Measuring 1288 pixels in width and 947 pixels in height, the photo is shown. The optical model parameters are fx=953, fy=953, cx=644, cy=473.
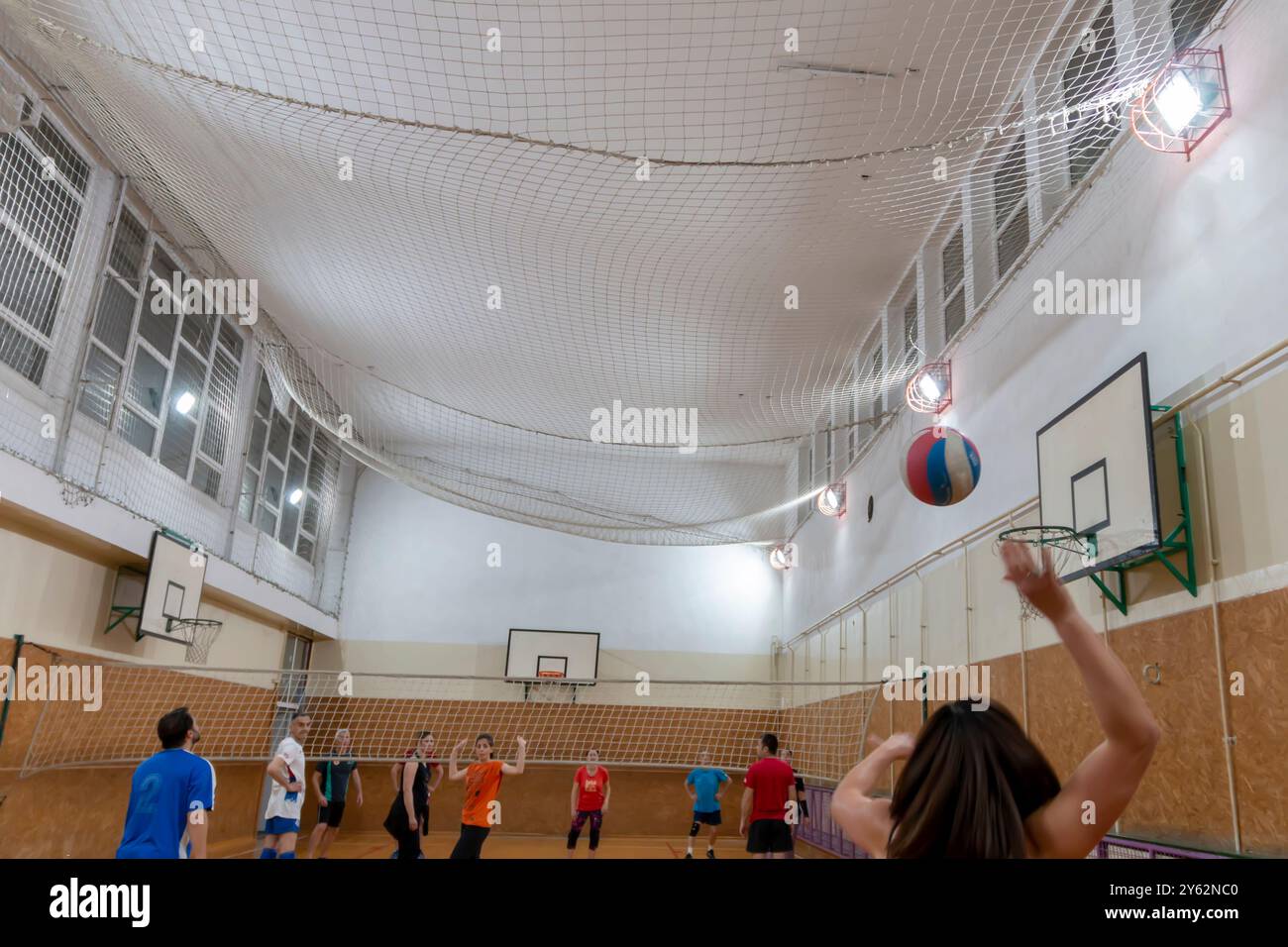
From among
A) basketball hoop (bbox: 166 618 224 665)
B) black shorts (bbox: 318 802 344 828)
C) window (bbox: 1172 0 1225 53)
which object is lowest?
black shorts (bbox: 318 802 344 828)

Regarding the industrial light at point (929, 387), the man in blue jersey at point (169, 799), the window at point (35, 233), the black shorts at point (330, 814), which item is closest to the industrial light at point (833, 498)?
the industrial light at point (929, 387)

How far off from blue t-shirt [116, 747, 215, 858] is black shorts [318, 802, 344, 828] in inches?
248

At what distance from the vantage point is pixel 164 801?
4.82 meters

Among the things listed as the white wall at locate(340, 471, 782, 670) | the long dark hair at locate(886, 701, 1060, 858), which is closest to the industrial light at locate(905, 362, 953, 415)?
the long dark hair at locate(886, 701, 1060, 858)

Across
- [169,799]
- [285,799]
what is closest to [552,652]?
[285,799]

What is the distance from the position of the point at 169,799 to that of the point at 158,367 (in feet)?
26.3

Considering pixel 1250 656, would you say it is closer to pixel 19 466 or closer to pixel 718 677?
pixel 19 466

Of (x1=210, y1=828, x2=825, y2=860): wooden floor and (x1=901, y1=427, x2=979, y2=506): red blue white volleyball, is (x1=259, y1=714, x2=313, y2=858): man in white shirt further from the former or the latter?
(x1=901, y1=427, x2=979, y2=506): red blue white volleyball

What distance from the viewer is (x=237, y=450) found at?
550 inches

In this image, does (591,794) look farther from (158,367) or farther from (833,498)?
(158,367)

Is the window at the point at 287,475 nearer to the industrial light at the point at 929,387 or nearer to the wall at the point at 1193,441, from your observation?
the industrial light at the point at 929,387

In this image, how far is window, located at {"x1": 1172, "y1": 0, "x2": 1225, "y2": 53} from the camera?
5513mm
